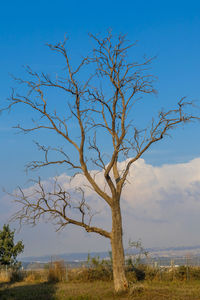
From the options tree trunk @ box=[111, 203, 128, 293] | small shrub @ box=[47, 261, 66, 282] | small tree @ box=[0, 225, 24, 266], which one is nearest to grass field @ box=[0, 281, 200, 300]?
tree trunk @ box=[111, 203, 128, 293]

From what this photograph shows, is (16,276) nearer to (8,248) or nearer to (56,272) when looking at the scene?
(56,272)

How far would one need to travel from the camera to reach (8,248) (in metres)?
43.0

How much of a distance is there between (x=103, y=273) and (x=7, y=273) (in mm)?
7375

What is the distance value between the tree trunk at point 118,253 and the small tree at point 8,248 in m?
25.8

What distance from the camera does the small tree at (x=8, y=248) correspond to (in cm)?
4260

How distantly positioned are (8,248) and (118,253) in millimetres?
26504

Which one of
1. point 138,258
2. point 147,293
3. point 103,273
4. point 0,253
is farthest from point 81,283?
point 0,253

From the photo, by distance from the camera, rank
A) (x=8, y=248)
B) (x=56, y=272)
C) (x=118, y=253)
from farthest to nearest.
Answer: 1. (x=8, y=248)
2. (x=56, y=272)
3. (x=118, y=253)

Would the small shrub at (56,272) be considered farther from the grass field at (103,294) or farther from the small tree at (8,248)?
the small tree at (8,248)

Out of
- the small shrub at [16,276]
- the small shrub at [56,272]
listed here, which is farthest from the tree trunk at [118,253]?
the small shrub at [16,276]

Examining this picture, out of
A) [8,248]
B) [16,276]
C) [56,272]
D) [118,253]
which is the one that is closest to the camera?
[118,253]

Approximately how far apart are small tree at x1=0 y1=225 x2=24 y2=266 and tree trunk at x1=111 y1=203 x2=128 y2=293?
25826 millimetres

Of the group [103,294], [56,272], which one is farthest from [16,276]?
[103,294]

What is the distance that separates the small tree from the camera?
140 feet
